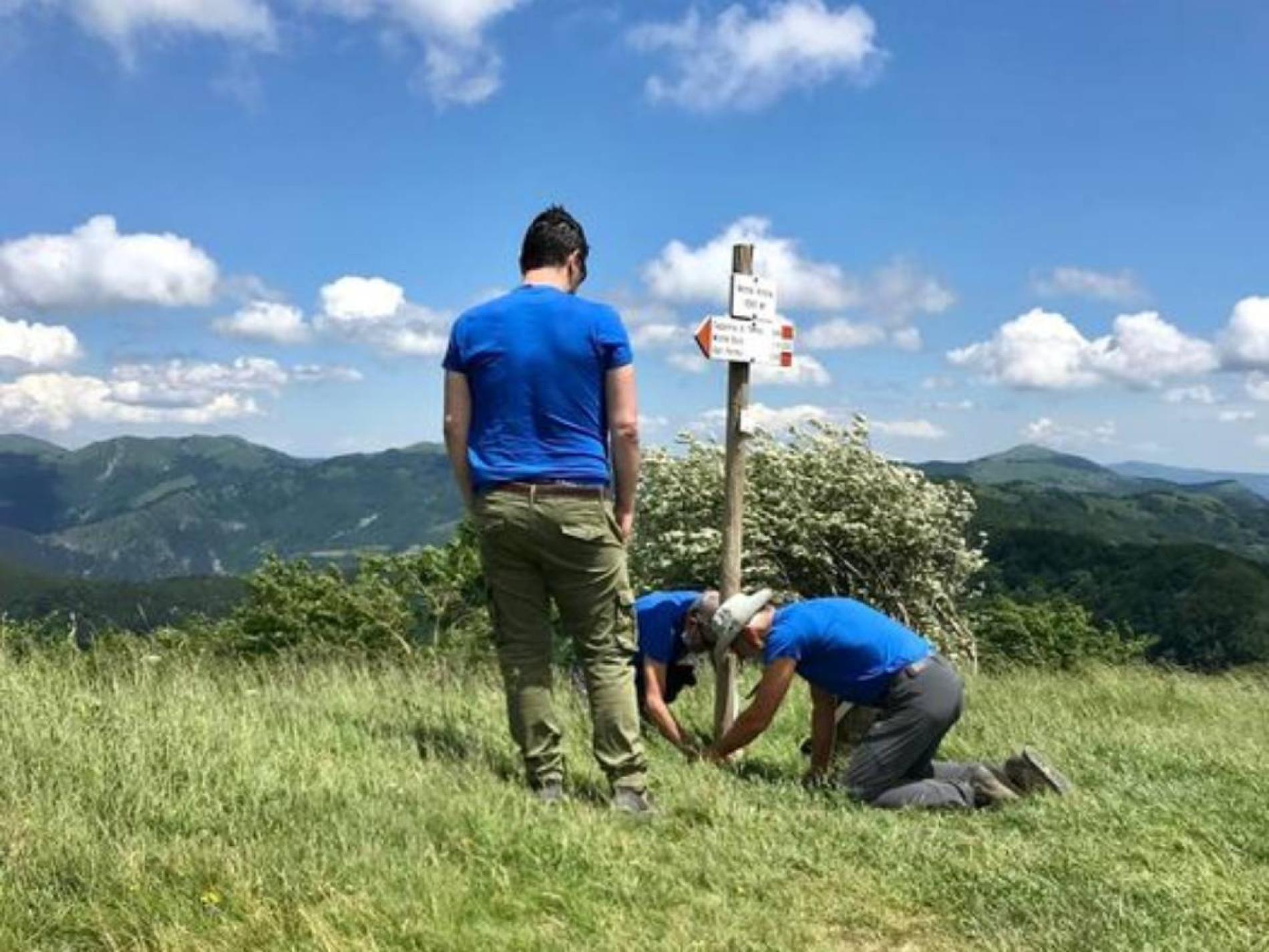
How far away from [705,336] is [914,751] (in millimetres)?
2433

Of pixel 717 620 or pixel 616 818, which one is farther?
pixel 717 620

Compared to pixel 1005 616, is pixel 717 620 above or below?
above

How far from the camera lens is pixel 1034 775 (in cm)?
535

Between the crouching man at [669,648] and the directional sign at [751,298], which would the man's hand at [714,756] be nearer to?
the crouching man at [669,648]

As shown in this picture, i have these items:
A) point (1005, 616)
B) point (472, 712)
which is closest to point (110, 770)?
point (472, 712)

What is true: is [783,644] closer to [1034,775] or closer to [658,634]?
[658,634]

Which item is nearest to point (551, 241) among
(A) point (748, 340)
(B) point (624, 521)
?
(B) point (624, 521)

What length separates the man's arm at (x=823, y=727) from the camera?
5.98 metres

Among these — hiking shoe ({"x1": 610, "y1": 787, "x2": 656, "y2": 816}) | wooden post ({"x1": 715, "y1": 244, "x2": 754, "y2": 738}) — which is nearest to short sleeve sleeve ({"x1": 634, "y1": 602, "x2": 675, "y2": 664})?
wooden post ({"x1": 715, "y1": 244, "x2": 754, "y2": 738})

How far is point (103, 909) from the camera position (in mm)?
3225

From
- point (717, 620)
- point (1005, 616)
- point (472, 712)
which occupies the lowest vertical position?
point (1005, 616)

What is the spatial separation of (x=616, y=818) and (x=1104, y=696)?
17.5 ft

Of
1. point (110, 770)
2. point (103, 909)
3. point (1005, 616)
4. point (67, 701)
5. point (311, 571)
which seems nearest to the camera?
point (103, 909)

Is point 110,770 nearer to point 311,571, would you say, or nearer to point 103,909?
point 103,909
